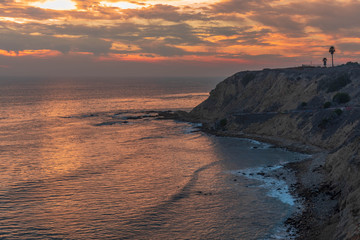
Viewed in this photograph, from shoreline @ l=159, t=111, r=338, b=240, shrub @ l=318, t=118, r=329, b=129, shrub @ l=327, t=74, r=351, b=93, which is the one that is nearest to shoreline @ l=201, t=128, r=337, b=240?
shoreline @ l=159, t=111, r=338, b=240

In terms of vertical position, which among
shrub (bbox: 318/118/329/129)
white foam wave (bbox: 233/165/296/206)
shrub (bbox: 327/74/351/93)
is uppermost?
shrub (bbox: 327/74/351/93)

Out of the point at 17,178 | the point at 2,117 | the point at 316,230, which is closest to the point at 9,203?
the point at 17,178

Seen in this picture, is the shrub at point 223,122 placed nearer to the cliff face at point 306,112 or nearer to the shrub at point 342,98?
the cliff face at point 306,112

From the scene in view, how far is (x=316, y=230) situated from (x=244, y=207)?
6.43m

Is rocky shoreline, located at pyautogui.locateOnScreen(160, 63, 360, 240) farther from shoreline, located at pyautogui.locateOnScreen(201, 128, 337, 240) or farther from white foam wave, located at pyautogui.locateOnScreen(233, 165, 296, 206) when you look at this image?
white foam wave, located at pyautogui.locateOnScreen(233, 165, 296, 206)

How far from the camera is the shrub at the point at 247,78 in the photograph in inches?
3499

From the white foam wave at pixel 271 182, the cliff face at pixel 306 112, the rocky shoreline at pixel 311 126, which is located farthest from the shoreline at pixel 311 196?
the cliff face at pixel 306 112

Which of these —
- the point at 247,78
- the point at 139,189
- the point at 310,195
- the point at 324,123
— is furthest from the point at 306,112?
the point at 139,189

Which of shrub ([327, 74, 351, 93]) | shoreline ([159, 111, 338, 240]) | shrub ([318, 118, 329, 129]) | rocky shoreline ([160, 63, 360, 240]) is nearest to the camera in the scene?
shoreline ([159, 111, 338, 240])

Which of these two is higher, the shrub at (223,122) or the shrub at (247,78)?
the shrub at (247,78)

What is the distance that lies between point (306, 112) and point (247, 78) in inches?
1246

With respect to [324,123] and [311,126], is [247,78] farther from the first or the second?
[324,123]

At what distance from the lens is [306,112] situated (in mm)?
59812

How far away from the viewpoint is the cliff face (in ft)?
100
